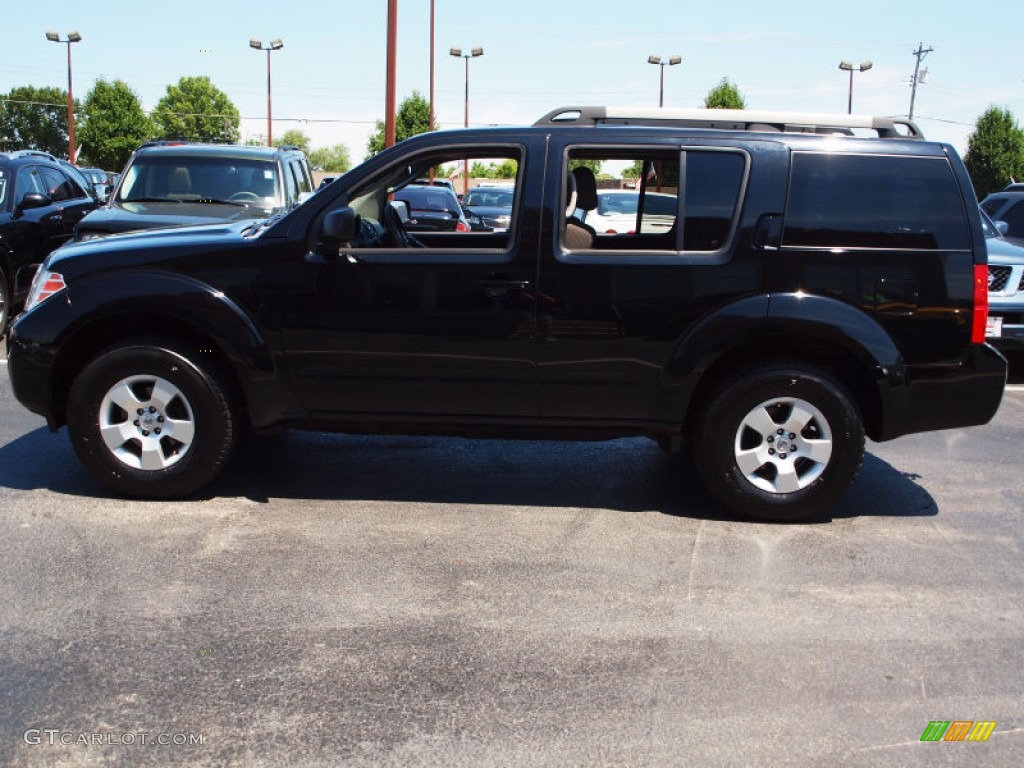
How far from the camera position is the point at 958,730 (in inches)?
129

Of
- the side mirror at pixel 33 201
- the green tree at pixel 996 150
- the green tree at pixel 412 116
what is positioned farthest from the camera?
the green tree at pixel 412 116

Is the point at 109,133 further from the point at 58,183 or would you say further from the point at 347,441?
the point at 347,441

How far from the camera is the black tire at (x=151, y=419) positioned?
17.0ft

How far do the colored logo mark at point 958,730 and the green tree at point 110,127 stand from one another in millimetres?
77567

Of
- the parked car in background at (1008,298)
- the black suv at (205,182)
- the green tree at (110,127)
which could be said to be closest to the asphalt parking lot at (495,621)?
the parked car in background at (1008,298)

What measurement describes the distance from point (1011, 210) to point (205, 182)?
8.84 m

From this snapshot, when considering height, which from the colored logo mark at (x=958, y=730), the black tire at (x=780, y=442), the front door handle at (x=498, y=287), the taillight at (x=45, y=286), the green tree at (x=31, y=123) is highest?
the green tree at (x=31, y=123)

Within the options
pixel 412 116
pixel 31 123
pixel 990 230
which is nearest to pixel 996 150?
pixel 412 116

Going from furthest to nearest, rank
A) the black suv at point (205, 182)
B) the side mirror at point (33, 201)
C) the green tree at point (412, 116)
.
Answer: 1. the green tree at point (412, 116)
2. the side mirror at point (33, 201)
3. the black suv at point (205, 182)

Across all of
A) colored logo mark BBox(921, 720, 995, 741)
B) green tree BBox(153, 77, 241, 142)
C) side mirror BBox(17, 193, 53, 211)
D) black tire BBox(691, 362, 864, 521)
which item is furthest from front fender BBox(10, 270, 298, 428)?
green tree BBox(153, 77, 241, 142)

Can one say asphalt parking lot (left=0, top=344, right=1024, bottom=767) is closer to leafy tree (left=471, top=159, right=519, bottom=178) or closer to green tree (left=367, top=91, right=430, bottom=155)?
leafy tree (left=471, top=159, right=519, bottom=178)

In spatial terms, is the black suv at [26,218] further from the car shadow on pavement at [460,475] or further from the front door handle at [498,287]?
the front door handle at [498,287]

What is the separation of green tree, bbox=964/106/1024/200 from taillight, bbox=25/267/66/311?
47559 millimetres

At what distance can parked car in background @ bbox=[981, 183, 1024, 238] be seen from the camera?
A: 11586 mm
